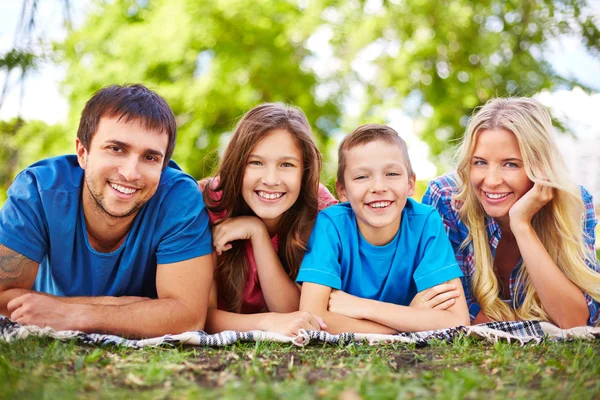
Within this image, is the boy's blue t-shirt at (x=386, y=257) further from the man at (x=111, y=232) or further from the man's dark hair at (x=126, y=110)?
the man's dark hair at (x=126, y=110)

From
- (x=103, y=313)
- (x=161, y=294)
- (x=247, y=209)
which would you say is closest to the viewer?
(x=103, y=313)

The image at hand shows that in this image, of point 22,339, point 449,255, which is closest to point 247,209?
point 449,255

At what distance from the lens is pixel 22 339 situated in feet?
9.15

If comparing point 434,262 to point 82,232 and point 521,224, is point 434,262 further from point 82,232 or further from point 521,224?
point 82,232

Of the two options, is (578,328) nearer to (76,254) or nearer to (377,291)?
(377,291)

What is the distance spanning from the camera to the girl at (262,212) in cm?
366

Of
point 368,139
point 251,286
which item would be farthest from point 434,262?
point 251,286

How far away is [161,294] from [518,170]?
2.32 m

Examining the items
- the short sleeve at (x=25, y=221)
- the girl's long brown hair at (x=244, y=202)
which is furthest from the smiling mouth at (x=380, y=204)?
the short sleeve at (x=25, y=221)

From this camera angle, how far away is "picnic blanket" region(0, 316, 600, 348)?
2883mm

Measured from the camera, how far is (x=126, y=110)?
11.0 feet

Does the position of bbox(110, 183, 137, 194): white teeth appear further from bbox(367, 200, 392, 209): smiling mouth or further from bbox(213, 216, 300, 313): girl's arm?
bbox(367, 200, 392, 209): smiling mouth

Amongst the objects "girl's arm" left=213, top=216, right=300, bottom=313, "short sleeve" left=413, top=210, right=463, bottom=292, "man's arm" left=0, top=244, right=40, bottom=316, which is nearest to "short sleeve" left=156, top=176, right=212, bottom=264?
"girl's arm" left=213, top=216, right=300, bottom=313

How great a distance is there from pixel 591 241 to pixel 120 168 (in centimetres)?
309
